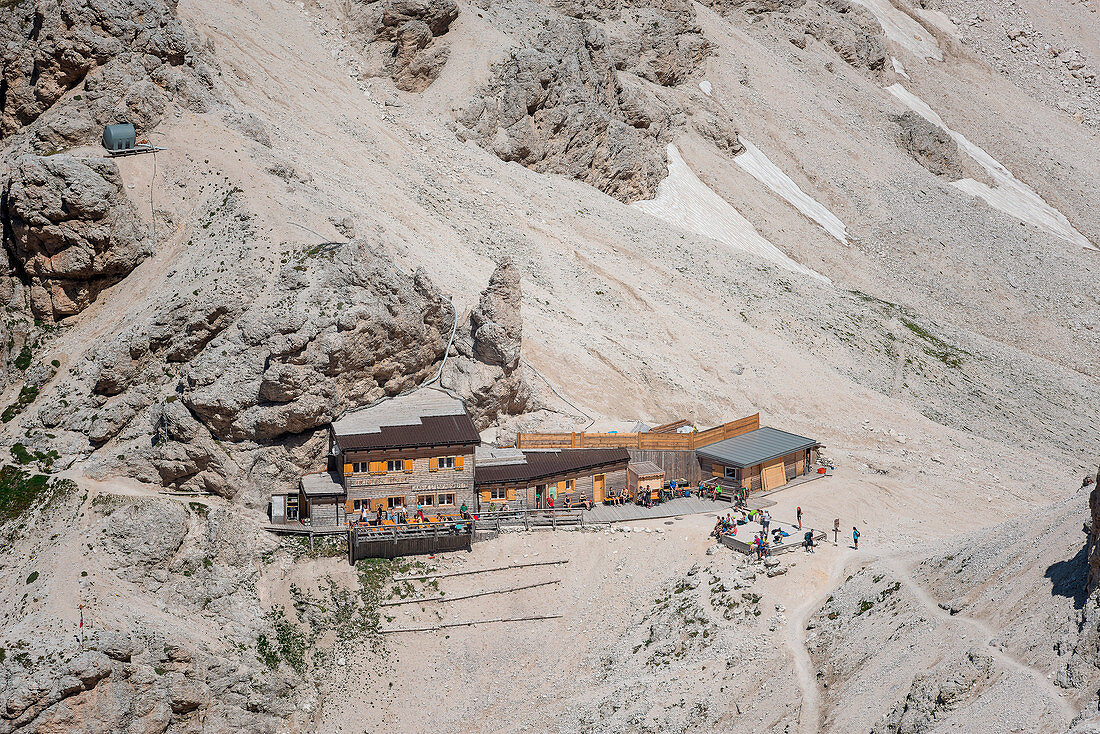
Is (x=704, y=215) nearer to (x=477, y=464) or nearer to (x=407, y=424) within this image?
(x=477, y=464)

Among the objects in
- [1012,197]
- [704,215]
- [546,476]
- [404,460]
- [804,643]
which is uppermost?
[1012,197]

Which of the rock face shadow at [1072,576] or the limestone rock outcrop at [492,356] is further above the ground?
the rock face shadow at [1072,576]

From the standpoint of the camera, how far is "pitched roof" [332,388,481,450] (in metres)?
48.9

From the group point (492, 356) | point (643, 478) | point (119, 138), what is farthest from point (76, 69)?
point (643, 478)

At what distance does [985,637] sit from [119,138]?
53049mm

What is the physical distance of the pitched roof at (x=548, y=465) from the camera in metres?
51.5

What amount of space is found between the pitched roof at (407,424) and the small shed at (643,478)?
9821 millimetres

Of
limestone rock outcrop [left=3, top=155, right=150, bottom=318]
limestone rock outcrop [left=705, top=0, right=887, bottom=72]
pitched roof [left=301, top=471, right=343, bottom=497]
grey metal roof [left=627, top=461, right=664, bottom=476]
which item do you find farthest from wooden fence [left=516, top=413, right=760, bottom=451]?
limestone rock outcrop [left=705, top=0, right=887, bottom=72]

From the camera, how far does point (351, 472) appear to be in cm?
4853

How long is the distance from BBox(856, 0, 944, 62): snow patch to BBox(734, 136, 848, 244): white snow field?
42.1 m

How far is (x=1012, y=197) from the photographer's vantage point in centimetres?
11144

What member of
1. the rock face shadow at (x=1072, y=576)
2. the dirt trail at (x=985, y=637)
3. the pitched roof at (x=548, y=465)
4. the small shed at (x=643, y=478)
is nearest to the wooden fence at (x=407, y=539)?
the pitched roof at (x=548, y=465)

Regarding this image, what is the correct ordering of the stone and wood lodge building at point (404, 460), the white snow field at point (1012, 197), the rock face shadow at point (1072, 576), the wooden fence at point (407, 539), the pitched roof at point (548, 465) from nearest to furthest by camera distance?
the rock face shadow at point (1072, 576), the wooden fence at point (407, 539), the stone and wood lodge building at point (404, 460), the pitched roof at point (548, 465), the white snow field at point (1012, 197)

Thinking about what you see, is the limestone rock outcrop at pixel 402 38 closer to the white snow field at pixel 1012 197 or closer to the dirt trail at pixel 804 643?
the dirt trail at pixel 804 643
